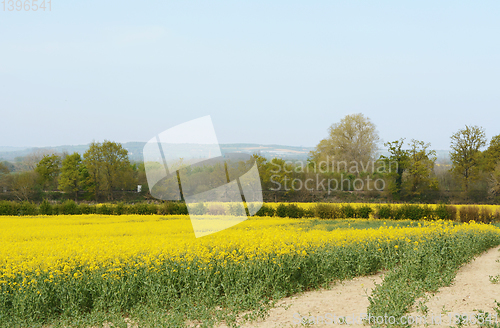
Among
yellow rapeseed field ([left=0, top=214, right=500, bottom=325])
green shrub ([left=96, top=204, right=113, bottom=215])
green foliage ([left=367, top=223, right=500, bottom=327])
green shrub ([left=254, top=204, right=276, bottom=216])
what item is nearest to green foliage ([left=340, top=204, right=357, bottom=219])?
green shrub ([left=254, top=204, right=276, bottom=216])

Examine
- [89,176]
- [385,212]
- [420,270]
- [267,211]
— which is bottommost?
[267,211]

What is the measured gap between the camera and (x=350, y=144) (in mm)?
48094

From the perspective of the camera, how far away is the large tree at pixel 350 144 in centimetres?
4694

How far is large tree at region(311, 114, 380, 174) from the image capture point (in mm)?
46938

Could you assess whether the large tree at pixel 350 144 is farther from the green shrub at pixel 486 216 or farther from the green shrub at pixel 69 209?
the green shrub at pixel 69 209

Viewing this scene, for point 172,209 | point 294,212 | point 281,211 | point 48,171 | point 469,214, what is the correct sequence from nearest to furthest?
point 469,214 → point 294,212 → point 281,211 → point 172,209 → point 48,171

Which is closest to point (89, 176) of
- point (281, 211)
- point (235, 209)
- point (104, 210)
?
point (104, 210)

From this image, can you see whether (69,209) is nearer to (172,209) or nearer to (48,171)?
(172,209)

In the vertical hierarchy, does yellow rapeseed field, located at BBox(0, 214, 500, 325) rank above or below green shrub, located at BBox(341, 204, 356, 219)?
above

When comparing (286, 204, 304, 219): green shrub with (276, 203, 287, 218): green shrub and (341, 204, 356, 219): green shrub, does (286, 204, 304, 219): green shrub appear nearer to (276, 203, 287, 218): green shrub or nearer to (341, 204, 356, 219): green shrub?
(276, 203, 287, 218): green shrub

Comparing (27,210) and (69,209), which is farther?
(69,209)

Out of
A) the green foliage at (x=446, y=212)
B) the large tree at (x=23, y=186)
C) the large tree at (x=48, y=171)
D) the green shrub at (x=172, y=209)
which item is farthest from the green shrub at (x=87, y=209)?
the green foliage at (x=446, y=212)

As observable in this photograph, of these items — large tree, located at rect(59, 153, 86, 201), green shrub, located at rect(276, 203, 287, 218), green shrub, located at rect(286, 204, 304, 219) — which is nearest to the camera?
green shrub, located at rect(286, 204, 304, 219)

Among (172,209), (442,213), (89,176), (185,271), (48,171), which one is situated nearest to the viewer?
(185,271)
